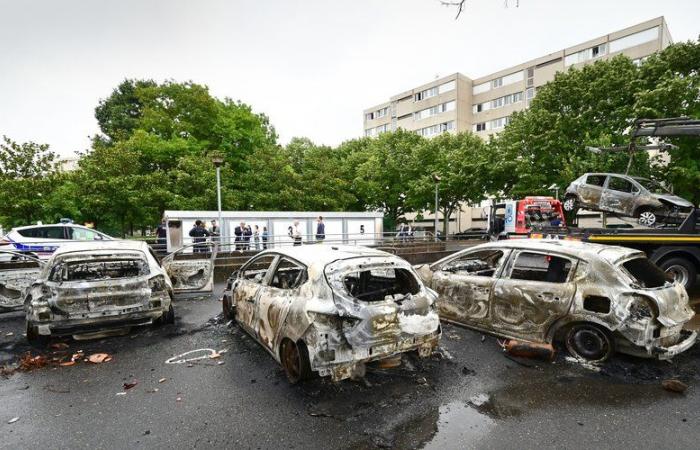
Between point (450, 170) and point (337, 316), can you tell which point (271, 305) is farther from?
point (450, 170)

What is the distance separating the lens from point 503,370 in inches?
165

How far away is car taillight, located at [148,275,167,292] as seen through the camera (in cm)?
545

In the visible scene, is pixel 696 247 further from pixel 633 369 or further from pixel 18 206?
pixel 18 206

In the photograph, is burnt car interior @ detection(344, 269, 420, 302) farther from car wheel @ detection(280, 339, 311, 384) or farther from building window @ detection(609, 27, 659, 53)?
building window @ detection(609, 27, 659, 53)

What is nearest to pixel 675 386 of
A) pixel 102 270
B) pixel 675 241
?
pixel 675 241

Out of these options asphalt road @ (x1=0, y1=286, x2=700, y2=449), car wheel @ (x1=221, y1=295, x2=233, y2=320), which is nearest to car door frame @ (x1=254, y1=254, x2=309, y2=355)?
asphalt road @ (x1=0, y1=286, x2=700, y2=449)

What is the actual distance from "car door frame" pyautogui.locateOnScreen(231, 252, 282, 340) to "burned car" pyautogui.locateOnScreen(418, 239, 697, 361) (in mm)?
2917

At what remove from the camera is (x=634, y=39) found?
31656 millimetres

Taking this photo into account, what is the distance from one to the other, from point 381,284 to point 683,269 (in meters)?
7.69

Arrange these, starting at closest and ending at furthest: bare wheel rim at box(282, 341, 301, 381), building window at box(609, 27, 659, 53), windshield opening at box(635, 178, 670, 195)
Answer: bare wheel rim at box(282, 341, 301, 381) < windshield opening at box(635, 178, 670, 195) < building window at box(609, 27, 659, 53)

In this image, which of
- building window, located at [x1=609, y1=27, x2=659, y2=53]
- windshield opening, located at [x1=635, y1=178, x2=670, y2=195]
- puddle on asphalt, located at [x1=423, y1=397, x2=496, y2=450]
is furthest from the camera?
building window, located at [x1=609, y1=27, x2=659, y2=53]

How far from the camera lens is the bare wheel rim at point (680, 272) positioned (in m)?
7.70

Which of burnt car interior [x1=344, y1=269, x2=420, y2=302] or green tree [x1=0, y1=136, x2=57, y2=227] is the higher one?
green tree [x1=0, y1=136, x2=57, y2=227]

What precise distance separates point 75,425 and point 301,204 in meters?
19.9
